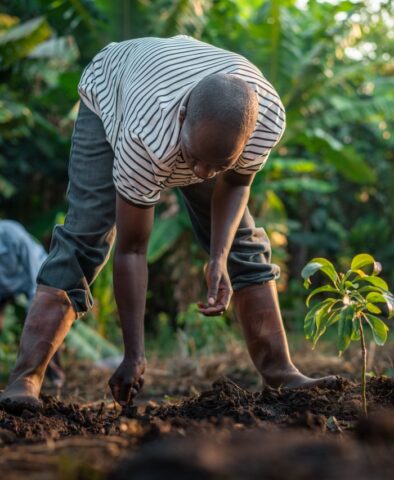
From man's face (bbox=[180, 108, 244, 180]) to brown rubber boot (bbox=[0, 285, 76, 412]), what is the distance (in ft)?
3.04

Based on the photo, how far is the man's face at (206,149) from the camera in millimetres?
2457

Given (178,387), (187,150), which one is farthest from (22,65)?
(187,150)

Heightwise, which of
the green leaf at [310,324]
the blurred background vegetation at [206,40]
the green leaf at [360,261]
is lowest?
→ the blurred background vegetation at [206,40]

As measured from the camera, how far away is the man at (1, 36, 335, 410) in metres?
2.57

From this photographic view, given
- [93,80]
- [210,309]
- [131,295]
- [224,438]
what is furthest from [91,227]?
[224,438]

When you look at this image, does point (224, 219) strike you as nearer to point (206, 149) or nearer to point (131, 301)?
point (131, 301)

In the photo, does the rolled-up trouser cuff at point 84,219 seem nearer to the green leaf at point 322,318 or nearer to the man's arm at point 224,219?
the man's arm at point 224,219

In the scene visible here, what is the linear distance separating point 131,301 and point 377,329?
37.1 inches

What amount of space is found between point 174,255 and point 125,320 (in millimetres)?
6288

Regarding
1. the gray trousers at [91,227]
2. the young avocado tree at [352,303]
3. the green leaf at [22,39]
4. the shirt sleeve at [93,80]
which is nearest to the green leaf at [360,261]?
the young avocado tree at [352,303]

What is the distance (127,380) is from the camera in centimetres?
305

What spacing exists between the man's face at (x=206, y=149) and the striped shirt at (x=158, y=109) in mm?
80

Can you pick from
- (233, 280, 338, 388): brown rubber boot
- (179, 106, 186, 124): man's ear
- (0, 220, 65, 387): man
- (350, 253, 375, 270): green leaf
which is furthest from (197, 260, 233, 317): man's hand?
(0, 220, 65, 387): man

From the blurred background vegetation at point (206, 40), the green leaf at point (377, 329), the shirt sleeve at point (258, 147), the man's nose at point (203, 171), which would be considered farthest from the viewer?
the blurred background vegetation at point (206, 40)
